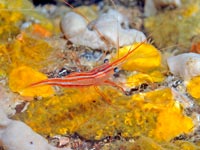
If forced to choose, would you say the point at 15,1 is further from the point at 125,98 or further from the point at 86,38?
the point at 125,98

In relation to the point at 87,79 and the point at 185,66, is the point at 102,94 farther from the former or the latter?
the point at 185,66

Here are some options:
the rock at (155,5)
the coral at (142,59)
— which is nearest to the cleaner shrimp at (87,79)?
the coral at (142,59)

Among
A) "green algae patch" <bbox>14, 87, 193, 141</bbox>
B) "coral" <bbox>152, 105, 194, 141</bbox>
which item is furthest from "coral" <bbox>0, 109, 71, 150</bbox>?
"coral" <bbox>152, 105, 194, 141</bbox>

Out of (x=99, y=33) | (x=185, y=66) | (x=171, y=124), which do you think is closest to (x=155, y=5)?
(x=99, y=33)

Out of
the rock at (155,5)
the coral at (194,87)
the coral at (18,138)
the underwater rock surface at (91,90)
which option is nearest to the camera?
the coral at (18,138)

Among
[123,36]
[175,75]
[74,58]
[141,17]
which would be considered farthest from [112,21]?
[141,17]

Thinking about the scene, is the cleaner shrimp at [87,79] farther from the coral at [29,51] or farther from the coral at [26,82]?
the coral at [29,51]
